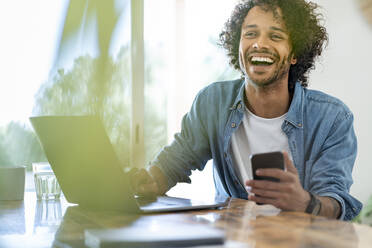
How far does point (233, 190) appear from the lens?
1.42 metres

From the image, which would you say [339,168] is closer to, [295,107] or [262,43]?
[295,107]

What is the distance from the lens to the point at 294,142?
4.26ft

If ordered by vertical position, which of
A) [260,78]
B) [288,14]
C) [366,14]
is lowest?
[260,78]

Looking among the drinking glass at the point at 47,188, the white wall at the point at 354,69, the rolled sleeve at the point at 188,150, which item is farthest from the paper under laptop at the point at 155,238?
the white wall at the point at 354,69

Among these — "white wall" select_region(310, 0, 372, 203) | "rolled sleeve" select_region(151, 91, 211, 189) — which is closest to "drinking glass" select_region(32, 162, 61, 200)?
"rolled sleeve" select_region(151, 91, 211, 189)

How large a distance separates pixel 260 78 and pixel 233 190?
13.8 inches

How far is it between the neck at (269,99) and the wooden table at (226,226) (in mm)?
559

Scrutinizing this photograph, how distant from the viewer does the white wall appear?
250 cm

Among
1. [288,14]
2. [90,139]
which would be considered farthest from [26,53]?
[288,14]

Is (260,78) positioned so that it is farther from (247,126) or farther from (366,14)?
(366,14)

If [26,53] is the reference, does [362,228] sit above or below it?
below

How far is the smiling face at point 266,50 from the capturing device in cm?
142

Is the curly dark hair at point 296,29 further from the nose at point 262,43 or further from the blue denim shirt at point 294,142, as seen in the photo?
the blue denim shirt at point 294,142

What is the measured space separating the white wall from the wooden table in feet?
5.84
